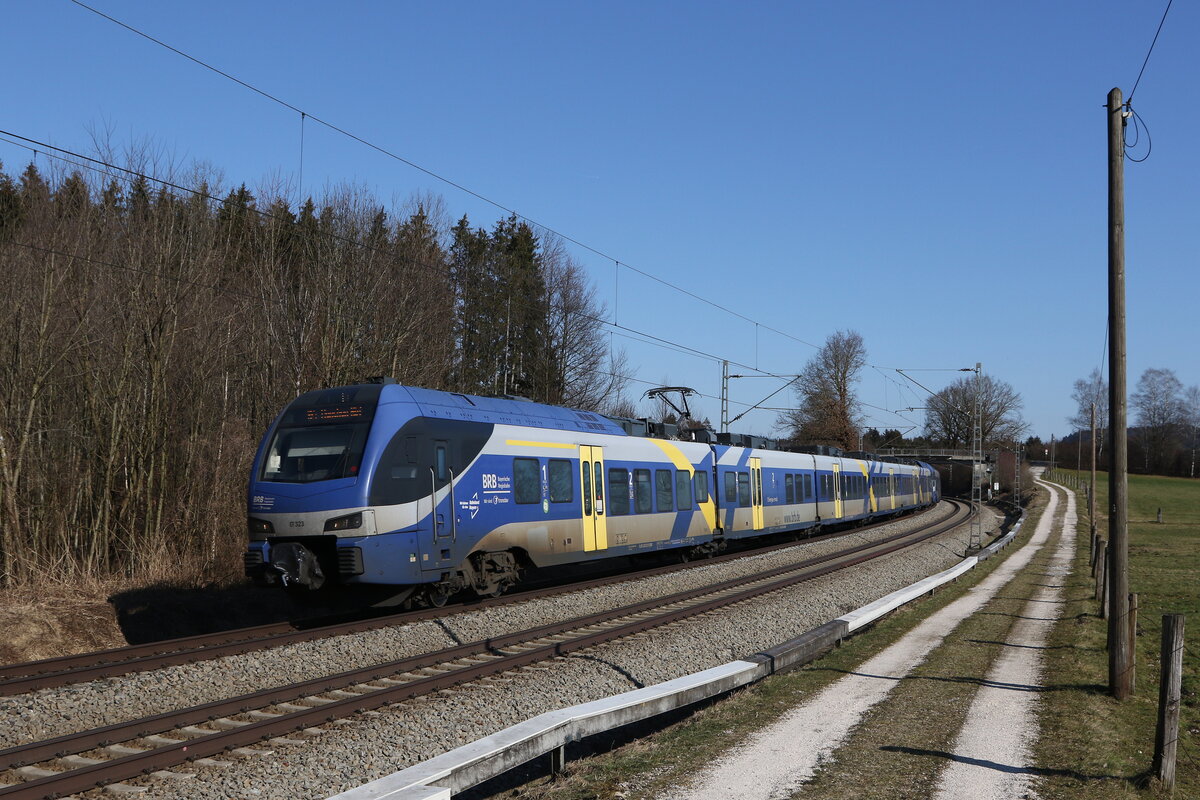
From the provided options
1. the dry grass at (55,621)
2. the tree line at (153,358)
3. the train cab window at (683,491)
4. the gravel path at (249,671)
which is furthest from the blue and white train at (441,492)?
the tree line at (153,358)

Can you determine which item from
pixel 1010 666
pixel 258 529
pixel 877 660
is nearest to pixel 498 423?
pixel 258 529

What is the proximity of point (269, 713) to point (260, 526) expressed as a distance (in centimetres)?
514

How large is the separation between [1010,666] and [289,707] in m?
8.14

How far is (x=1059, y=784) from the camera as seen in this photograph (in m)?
6.80

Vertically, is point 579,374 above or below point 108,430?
above

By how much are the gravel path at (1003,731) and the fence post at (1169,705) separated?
0.89 m

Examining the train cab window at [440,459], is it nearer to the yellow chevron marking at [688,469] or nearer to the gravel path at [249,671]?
the gravel path at [249,671]

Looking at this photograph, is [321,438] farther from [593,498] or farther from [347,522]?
[593,498]

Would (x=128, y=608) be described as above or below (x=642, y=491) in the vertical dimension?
below

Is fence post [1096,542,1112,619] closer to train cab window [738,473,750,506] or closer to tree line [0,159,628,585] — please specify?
train cab window [738,473,750,506]

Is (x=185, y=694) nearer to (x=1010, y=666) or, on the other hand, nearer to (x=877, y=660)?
(x=877, y=660)

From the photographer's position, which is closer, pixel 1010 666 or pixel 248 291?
pixel 1010 666

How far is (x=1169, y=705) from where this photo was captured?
23.8 feet

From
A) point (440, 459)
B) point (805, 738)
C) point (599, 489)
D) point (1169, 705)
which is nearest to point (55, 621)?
point (440, 459)
